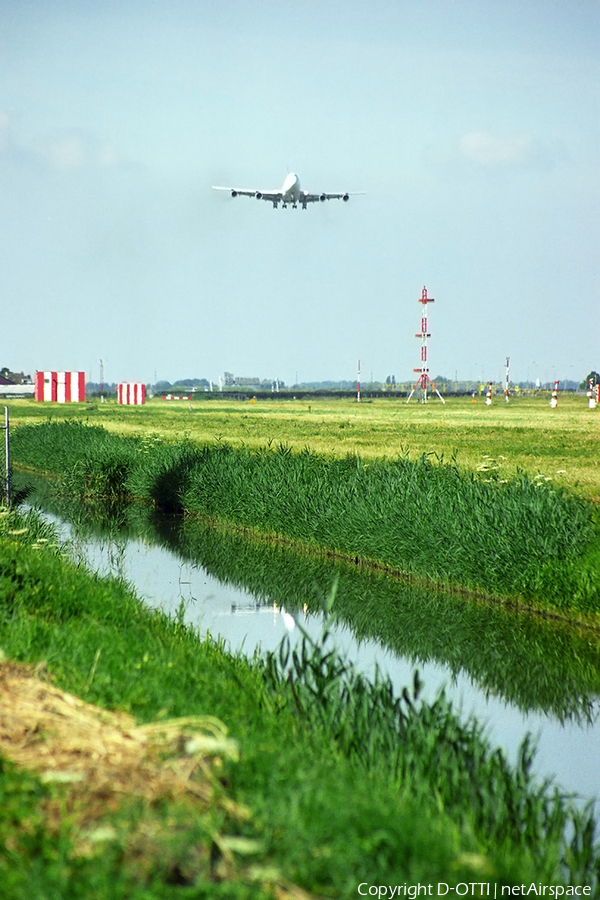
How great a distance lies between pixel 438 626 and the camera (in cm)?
1591

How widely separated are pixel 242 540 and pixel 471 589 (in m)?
8.14

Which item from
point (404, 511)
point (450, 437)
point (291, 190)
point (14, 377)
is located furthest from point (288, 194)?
point (14, 377)

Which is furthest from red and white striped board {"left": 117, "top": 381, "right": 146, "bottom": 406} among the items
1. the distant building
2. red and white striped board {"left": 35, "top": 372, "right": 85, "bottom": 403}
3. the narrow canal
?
the narrow canal

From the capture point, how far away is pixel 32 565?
12.9 meters

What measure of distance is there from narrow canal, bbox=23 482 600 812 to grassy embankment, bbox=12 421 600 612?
605 millimetres

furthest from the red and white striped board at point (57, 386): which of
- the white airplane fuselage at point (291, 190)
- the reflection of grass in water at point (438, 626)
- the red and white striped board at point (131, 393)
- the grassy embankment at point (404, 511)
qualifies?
the reflection of grass in water at point (438, 626)

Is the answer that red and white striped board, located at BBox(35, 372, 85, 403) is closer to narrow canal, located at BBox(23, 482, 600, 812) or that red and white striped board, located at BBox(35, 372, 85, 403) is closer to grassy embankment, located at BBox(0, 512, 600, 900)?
narrow canal, located at BBox(23, 482, 600, 812)

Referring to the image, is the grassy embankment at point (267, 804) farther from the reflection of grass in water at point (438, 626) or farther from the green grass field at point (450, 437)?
the green grass field at point (450, 437)

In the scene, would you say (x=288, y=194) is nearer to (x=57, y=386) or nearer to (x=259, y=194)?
(x=259, y=194)

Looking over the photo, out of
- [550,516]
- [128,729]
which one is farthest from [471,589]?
[128,729]

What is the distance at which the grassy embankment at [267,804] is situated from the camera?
14.7 feet

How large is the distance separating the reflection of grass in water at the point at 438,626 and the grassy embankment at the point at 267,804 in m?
4.64

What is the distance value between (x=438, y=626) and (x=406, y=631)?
2.05ft

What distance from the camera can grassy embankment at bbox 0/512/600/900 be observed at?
4.48 m
